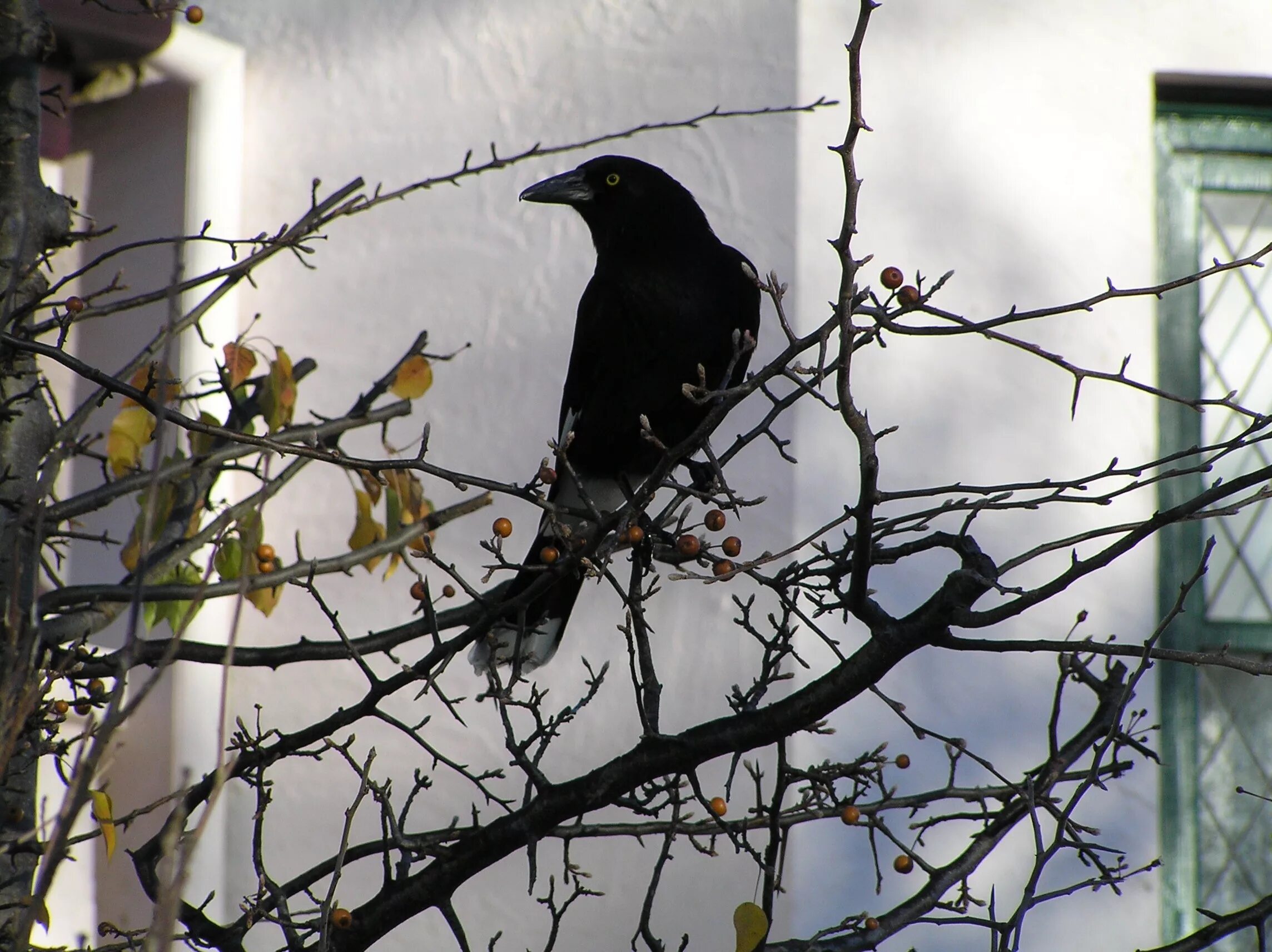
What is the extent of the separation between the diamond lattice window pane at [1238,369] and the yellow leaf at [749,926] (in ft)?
8.04

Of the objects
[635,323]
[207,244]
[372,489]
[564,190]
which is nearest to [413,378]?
[372,489]

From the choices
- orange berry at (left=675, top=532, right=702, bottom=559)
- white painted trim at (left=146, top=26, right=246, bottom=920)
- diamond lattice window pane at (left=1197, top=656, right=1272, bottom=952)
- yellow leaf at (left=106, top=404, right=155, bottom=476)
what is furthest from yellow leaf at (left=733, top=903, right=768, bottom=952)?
diamond lattice window pane at (left=1197, top=656, right=1272, bottom=952)

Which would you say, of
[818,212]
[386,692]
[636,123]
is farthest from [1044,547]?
[636,123]

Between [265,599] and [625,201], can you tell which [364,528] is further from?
[625,201]

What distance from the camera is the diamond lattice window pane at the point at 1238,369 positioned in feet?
11.1

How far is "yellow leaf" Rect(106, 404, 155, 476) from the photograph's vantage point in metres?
2.04

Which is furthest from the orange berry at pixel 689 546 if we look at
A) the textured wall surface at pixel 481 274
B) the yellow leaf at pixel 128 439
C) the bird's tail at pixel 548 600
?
the textured wall surface at pixel 481 274

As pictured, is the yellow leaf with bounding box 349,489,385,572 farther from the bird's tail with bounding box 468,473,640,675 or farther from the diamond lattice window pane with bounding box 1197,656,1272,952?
the diamond lattice window pane with bounding box 1197,656,1272,952

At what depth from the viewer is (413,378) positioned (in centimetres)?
217

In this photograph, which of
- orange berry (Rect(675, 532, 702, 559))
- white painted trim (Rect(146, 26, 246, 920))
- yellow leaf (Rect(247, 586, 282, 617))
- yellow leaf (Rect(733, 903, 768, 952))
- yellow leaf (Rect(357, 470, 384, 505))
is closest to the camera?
yellow leaf (Rect(733, 903, 768, 952))

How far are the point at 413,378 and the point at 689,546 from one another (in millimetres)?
648

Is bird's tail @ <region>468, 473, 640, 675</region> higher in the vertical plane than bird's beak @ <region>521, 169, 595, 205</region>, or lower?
lower

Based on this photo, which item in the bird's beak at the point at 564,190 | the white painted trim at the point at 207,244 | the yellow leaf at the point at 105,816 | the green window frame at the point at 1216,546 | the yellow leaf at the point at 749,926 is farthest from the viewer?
the green window frame at the point at 1216,546

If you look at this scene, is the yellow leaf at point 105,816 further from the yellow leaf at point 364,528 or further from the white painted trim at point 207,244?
the white painted trim at point 207,244
